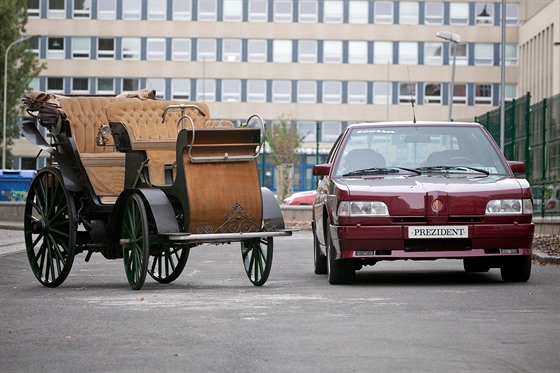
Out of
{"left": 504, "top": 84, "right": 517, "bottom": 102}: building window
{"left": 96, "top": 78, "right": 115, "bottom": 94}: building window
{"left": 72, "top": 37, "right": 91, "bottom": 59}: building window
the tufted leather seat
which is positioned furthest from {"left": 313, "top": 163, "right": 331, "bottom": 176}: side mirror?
{"left": 504, "top": 84, "right": 517, "bottom": 102}: building window

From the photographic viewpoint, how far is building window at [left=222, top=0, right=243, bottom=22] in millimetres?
110000

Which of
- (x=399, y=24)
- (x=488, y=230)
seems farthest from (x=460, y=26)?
(x=488, y=230)

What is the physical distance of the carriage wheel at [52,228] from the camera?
16.3 meters

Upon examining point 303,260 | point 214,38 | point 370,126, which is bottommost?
point 303,260

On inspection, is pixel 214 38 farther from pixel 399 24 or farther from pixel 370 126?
pixel 370 126

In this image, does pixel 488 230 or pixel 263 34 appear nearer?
pixel 488 230

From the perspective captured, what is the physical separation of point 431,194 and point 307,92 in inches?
3740

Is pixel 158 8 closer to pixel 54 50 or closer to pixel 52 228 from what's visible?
pixel 54 50

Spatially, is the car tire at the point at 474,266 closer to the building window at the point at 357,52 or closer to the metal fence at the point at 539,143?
the metal fence at the point at 539,143

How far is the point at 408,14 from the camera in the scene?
110562 mm

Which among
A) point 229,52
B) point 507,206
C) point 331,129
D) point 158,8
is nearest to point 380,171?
point 507,206

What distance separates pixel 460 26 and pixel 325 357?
337 feet

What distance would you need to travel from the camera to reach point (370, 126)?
1755 centimetres

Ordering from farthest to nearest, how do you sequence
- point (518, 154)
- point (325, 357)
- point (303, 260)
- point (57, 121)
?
point (518, 154) → point (303, 260) → point (57, 121) → point (325, 357)
